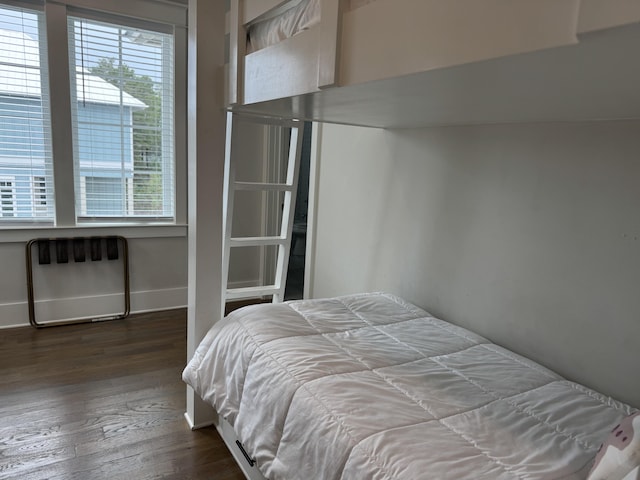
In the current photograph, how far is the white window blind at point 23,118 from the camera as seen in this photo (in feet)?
9.39

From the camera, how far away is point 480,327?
6.09 feet

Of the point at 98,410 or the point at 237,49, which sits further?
the point at 98,410

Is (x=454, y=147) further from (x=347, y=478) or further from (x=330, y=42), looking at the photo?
(x=347, y=478)

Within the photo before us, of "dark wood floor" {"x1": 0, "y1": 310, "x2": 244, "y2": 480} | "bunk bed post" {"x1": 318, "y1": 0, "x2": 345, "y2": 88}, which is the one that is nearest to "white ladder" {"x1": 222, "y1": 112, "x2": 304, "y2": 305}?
"dark wood floor" {"x1": 0, "y1": 310, "x2": 244, "y2": 480}

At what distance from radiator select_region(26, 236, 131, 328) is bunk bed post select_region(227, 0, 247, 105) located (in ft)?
6.95

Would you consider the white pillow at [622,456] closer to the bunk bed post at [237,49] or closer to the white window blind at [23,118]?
the bunk bed post at [237,49]

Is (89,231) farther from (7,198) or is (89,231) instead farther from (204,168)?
(204,168)

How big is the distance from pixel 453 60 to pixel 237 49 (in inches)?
42.0

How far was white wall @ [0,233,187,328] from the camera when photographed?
3055 mm

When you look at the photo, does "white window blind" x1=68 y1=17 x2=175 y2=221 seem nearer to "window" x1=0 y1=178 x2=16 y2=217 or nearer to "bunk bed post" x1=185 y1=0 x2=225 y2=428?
"window" x1=0 y1=178 x2=16 y2=217

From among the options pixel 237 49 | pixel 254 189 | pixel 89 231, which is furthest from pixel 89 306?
pixel 237 49

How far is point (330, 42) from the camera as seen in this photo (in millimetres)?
1065

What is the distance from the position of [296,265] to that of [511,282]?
99.4 inches

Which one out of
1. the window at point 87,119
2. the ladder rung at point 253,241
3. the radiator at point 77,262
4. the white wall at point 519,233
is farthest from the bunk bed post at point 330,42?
the radiator at point 77,262
